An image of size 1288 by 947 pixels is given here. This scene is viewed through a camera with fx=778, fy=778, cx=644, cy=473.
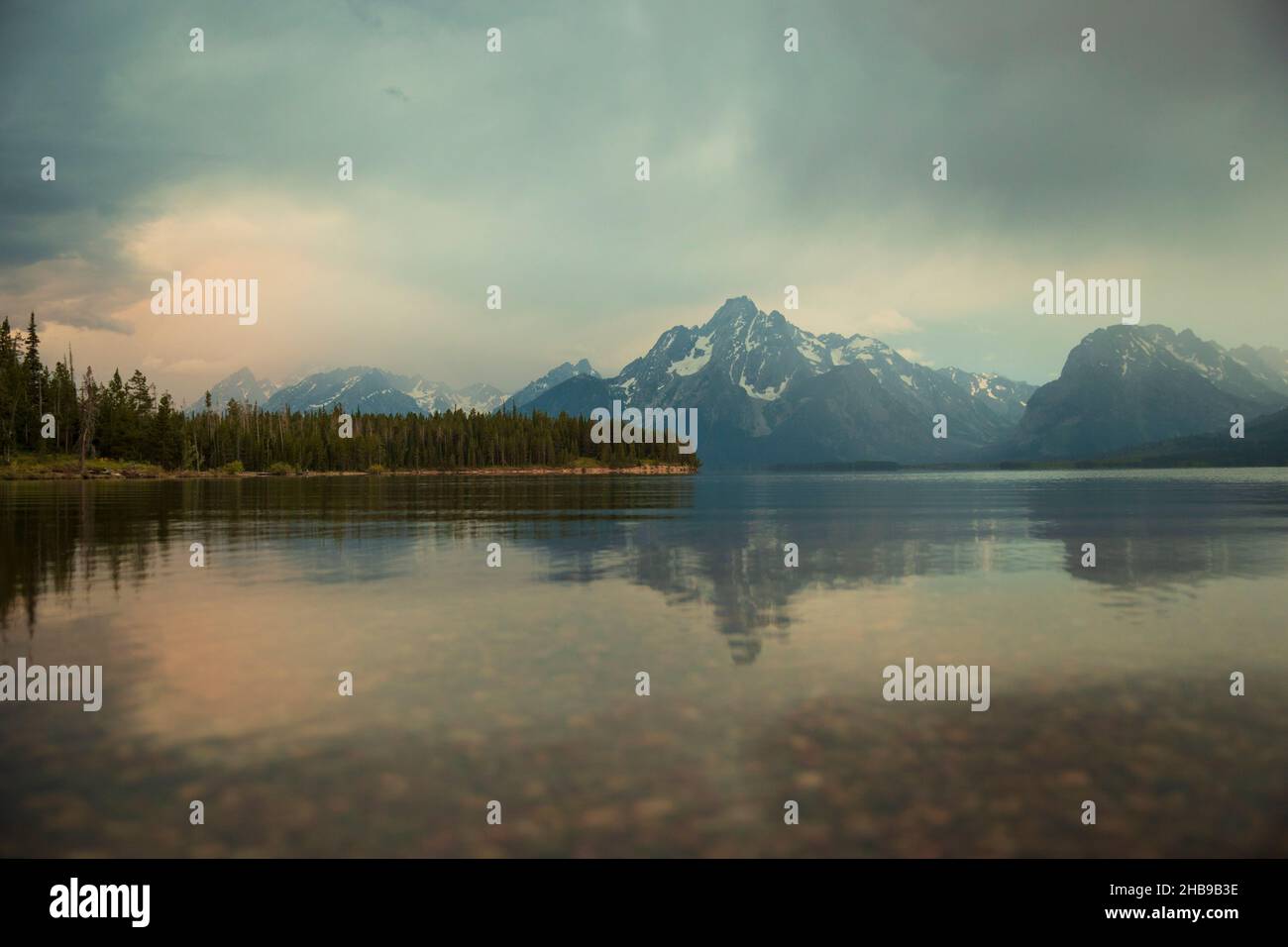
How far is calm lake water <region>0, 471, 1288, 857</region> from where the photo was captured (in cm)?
1041

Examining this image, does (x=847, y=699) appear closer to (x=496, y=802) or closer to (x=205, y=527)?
(x=496, y=802)

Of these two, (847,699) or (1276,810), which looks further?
(847,699)

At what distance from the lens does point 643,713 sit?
15.1 metres

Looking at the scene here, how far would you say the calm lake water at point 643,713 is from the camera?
10.4 metres

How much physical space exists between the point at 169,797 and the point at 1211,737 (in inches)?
677

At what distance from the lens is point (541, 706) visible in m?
15.4

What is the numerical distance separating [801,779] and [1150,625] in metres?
17.1

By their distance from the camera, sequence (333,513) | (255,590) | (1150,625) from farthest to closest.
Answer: (333,513) → (255,590) → (1150,625)

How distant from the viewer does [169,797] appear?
11305 mm
